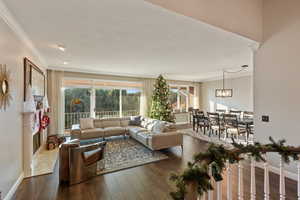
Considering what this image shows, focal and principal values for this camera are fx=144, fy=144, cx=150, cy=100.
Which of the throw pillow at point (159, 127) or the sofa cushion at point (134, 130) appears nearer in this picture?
the throw pillow at point (159, 127)

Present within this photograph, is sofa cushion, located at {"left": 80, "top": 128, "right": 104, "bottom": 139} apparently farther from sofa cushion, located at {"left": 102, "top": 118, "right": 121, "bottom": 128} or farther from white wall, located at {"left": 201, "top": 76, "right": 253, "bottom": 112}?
white wall, located at {"left": 201, "top": 76, "right": 253, "bottom": 112}

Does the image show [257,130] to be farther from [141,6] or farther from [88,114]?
[88,114]

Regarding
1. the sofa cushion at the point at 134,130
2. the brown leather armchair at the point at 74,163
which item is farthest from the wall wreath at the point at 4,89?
the sofa cushion at the point at 134,130

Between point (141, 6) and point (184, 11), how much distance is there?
588 mm

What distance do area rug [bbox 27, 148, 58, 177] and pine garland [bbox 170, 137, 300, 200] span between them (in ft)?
10.6

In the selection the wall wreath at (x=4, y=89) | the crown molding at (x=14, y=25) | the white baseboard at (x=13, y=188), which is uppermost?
the crown molding at (x=14, y=25)

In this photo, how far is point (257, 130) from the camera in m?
3.06

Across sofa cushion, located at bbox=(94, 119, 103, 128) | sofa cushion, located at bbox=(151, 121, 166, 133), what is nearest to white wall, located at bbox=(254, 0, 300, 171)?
sofa cushion, located at bbox=(151, 121, 166, 133)

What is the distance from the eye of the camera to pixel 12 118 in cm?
233

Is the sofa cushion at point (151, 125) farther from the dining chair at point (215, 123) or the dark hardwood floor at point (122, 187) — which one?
the dining chair at point (215, 123)

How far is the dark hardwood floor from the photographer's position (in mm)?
2242

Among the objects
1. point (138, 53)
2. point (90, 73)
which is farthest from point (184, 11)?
point (90, 73)

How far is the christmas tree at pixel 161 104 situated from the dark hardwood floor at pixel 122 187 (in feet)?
11.2

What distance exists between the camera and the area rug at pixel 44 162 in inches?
119
